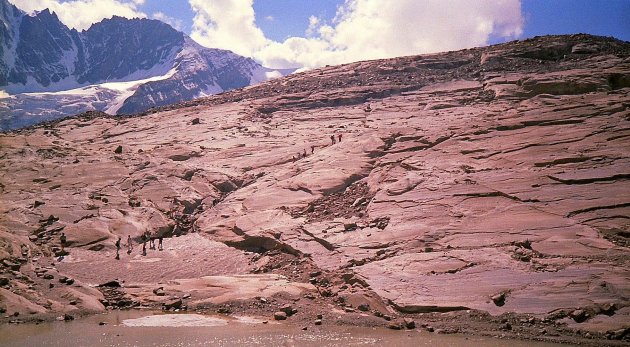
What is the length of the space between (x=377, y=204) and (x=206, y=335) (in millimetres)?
8630

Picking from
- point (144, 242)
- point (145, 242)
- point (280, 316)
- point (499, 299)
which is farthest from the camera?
point (144, 242)

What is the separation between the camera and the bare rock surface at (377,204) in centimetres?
1141

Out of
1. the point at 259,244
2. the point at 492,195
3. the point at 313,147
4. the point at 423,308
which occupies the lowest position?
the point at 423,308

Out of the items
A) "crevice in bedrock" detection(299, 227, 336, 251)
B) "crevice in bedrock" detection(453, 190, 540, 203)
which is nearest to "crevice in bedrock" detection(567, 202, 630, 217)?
"crevice in bedrock" detection(453, 190, 540, 203)

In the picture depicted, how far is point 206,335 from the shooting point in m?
9.80

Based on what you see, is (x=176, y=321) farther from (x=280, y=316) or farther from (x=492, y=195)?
(x=492, y=195)

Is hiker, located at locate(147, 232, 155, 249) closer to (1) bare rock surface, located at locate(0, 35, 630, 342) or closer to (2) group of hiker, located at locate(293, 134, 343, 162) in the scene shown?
(1) bare rock surface, located at locate(0, 35, 630, 342)

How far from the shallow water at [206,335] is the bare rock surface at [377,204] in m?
0.81

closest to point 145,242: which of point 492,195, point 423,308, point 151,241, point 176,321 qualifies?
point 151,241

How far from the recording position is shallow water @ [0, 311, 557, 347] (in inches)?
368

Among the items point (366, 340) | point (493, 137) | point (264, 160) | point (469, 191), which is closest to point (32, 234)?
point (264, 160)

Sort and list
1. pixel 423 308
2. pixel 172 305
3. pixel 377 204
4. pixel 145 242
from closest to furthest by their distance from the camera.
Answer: pixel 423 308, pixel 172 305, pixel 377 204, pixel 145 242

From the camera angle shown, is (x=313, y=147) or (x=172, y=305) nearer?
(x=172, y=305)

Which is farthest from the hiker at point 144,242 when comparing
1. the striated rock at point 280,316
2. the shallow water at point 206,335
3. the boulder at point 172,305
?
the striated rock at point 280,316
